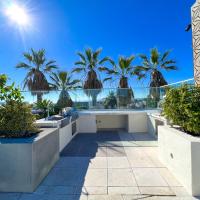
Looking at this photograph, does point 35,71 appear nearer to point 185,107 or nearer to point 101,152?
point 101,152

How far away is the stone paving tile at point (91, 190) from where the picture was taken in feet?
10.3

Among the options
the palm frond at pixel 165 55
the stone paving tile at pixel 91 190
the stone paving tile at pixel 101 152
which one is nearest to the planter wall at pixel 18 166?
the stone paving tile at pixel 91 190

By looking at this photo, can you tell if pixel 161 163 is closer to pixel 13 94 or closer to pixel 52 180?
pixel 52 180

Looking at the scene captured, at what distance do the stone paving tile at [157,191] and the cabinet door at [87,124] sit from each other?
603cm

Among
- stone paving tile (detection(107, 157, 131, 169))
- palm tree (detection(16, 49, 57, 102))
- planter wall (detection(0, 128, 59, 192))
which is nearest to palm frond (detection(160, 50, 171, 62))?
palm tree (detection(16, 49, 57, 102))

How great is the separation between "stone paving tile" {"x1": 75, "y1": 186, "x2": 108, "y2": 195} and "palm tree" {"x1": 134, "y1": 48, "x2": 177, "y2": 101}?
43.6 feet

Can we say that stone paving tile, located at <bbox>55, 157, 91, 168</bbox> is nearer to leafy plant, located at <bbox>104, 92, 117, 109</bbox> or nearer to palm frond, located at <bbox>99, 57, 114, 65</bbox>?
leafy plant, located at <bbox>104, 92, 117, 109</bbox>

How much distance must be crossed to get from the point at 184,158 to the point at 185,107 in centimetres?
98

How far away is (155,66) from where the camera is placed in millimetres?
16125

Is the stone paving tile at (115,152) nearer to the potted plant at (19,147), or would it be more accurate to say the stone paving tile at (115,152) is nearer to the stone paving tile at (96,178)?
the stone paving tile at (96,178)

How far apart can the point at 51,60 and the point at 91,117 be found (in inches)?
346

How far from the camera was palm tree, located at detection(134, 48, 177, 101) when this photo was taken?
1574 centimetres

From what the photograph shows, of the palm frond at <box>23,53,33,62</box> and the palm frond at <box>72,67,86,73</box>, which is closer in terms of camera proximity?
the palm frond at <box>23,53,33,62</box>

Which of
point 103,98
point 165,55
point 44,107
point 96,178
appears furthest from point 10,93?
point 165,55
